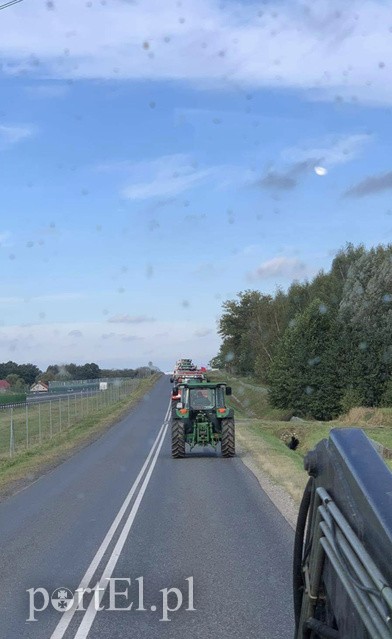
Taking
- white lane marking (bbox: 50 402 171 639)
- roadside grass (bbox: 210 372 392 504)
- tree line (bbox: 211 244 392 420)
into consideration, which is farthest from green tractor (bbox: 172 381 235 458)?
tree line (bbox: 211 244 392 420)

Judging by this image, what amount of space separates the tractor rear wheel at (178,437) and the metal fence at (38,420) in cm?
641

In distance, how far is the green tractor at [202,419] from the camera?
2408 centimetres

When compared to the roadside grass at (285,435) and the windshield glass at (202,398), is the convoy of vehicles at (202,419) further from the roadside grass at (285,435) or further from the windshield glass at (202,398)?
the roadside grass at (285,435)

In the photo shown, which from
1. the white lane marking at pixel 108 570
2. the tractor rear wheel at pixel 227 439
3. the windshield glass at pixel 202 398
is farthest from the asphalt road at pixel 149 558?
the windshield glass at pixel 202 398

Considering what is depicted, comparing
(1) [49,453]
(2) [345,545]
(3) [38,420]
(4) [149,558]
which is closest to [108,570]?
(4) [149,558]

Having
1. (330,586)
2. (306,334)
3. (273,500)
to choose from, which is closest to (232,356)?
(306,334)

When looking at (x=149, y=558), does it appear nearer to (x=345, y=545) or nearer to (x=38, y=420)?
(x=345, y=545)

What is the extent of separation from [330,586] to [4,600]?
5623 mm

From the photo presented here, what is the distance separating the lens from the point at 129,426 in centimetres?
4253

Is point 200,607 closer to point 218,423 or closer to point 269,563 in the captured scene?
point 269,563

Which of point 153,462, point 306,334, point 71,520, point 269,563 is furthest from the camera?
point 306,334

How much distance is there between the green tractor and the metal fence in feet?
21.1

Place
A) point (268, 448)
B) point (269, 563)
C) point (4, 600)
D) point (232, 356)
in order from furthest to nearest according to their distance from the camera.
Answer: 1. point (232, 356)
2. point (268, 448)
3. point (269, 563)
4. point (4, 600)

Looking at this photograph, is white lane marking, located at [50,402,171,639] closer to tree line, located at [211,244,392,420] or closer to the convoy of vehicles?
the convoy of vehicles
